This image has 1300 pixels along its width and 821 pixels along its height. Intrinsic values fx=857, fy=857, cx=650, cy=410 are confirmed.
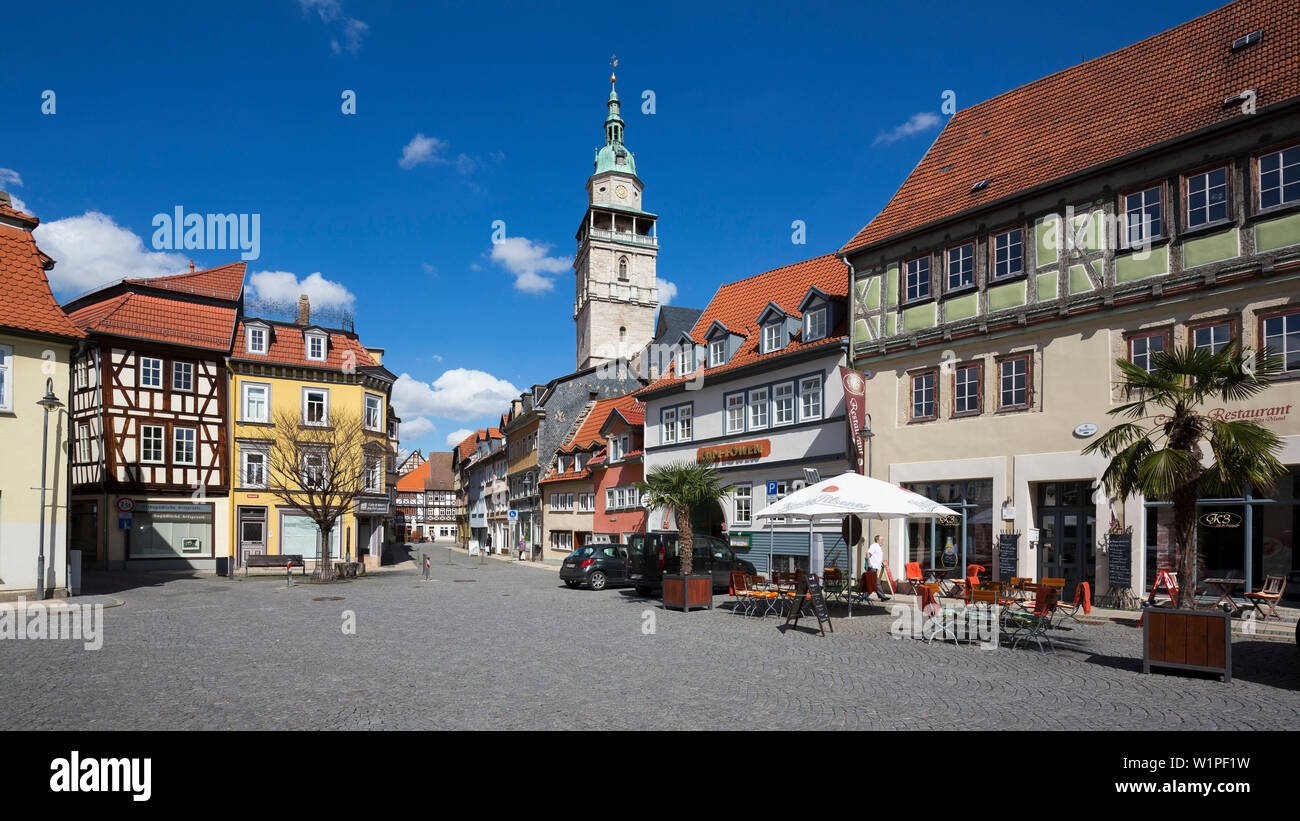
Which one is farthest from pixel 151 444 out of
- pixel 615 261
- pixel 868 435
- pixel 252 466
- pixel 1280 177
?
pixel 615 261

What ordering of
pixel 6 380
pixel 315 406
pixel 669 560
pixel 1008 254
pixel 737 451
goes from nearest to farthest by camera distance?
pixel 1008 254
pixel 6 380
pixel 669 560
pixel 737 451
pixel 315 406

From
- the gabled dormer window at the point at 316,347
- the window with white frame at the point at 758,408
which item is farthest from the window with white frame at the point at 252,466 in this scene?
the window with white frame at the point at 758,408

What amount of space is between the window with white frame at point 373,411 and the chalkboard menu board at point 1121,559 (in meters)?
34.2

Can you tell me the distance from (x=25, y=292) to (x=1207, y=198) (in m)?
28.5

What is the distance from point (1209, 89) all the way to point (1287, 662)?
41.3ft

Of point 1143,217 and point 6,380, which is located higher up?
point 1143,217

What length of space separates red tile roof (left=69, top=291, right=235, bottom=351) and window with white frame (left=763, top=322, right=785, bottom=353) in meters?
24.1

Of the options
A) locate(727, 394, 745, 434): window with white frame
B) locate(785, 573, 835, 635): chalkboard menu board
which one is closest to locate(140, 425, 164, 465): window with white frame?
locate(727, 394, 745, 434): window with white frame

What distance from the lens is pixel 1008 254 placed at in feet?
68.4

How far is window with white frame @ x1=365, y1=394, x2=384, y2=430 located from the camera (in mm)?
42719

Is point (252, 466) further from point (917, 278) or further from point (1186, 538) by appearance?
point (1186, 538)

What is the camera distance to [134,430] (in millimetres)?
35688

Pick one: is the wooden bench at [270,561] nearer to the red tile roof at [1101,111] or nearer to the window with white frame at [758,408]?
the window with white frame at [758,408]
